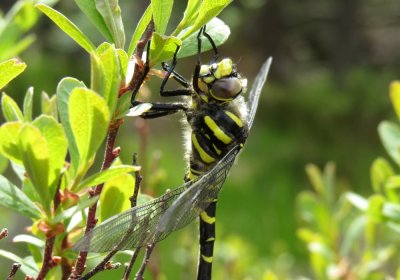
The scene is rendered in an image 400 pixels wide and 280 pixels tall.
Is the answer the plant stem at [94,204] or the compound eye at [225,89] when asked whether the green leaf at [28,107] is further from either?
the compound eye at [225,89]

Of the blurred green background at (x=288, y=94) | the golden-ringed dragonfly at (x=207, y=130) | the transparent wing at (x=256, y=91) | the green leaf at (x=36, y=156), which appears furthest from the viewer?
the blurred green background at (x=288, y=94)

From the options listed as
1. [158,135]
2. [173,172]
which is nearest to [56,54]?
[158,135]

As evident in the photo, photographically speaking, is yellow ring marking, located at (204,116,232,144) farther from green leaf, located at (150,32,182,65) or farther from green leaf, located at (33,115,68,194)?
green leaf, located at (33,115,68,194)

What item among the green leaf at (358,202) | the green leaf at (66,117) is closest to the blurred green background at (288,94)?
the green leaf at (358,202)

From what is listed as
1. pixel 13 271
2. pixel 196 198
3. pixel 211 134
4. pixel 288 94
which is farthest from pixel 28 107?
pixel 288 94

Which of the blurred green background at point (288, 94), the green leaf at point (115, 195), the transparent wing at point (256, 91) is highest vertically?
the blurred green background at point (288, 94)

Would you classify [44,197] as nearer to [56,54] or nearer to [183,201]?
[183,201]
